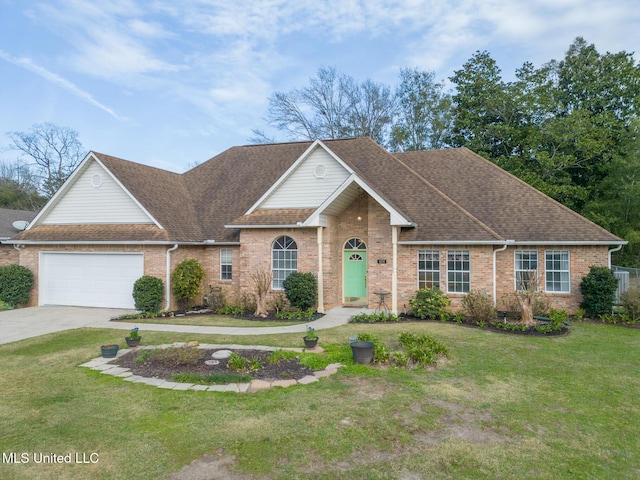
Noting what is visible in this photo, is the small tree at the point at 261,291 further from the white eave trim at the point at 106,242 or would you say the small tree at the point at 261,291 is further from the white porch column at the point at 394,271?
the white porch column at the point at 394,271

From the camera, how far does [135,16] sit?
14750 millimetres

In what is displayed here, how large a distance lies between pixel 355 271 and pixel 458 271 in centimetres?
386

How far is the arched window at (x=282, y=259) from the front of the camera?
15.3m

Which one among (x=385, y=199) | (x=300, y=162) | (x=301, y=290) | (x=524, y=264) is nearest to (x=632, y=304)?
(x=524, y=264)

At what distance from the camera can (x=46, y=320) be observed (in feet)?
43.9

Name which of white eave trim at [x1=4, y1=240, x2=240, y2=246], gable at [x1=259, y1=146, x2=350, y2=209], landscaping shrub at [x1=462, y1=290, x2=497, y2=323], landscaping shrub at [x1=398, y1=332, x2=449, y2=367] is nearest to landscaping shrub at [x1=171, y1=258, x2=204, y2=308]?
white eave trim at [x1=4, y1=240, x2=240, y2=246]

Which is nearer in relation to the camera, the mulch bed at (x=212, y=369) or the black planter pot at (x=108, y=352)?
the mulch bed at (x=212, y=369)

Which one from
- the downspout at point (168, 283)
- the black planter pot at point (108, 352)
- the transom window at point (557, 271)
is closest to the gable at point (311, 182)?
the downspout at point (168, 283)

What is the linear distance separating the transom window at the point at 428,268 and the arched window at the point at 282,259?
15.4ft

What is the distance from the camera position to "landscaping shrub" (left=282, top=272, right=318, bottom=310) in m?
14.1

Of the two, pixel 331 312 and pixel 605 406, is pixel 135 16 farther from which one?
pixel 605 406

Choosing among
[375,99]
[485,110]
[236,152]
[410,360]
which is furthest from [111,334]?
[375,99]

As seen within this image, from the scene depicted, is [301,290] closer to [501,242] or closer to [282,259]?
[282,259]

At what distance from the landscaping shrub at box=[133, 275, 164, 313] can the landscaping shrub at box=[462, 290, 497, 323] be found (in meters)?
11.0
